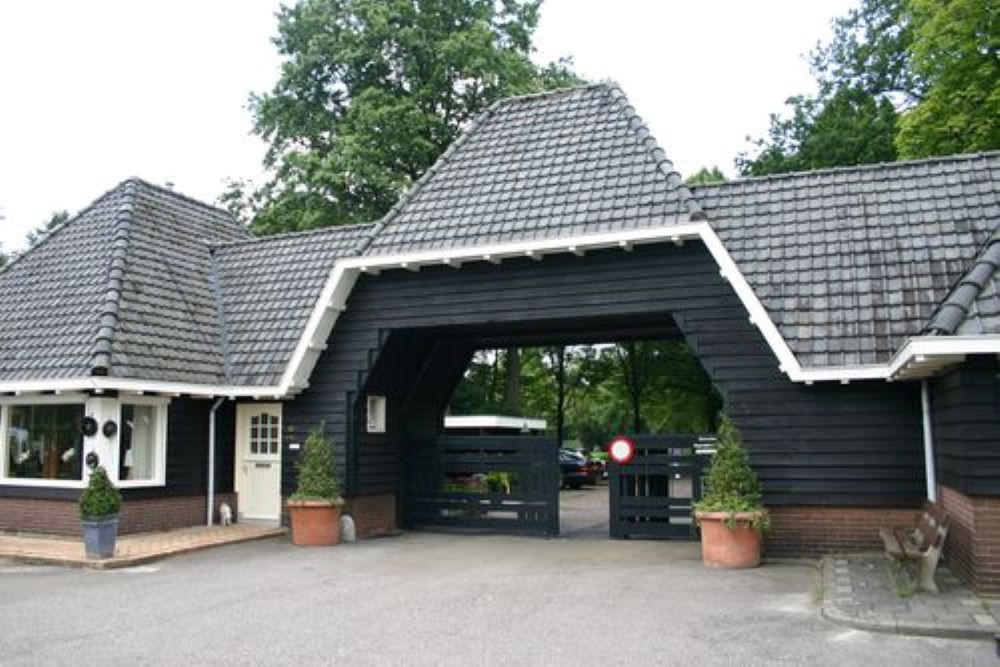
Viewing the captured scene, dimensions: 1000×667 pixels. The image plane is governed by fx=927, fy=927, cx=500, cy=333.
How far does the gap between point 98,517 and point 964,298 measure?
10.8 metres

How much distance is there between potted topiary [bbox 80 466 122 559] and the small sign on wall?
476 cm

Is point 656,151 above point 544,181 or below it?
above

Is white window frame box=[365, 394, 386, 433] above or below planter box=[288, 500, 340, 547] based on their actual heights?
above

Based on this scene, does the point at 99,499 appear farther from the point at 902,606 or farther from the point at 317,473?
the point at 902,606

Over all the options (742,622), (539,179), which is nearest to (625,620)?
(742,622)

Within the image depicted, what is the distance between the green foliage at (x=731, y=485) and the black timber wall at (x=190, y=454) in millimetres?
8836

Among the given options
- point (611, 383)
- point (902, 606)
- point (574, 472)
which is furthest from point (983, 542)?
point (611, 383)

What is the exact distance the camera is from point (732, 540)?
11.7 metres

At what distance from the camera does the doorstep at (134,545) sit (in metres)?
12.5

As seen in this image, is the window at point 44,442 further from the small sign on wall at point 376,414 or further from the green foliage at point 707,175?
the green foliage at point 707,175

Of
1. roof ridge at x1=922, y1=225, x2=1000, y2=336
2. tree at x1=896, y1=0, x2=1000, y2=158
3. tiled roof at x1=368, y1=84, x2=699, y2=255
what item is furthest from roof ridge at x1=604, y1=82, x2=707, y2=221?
tree at x1=896, y1=0, x2=1000, y2=158

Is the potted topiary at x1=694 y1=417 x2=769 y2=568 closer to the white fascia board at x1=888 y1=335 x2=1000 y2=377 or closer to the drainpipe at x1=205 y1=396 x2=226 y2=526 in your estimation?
the white fascia board at x1=888 y1=335 x2=1000 y2=377

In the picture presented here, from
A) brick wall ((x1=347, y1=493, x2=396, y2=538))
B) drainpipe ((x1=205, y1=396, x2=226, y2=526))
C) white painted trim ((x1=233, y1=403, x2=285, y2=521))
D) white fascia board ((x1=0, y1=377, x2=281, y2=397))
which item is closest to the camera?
white fascia board ((x1=0, y1=377, x2=281, y2=397))

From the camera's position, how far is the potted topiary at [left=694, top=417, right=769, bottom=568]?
38.2 feet
